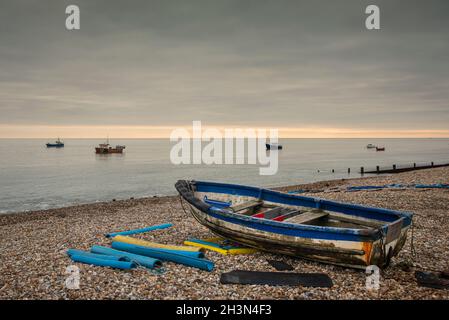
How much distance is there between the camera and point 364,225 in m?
9.75

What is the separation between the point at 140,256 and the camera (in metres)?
9.38

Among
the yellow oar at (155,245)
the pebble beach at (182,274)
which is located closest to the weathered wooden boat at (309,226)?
the pebble beach at (182,274)

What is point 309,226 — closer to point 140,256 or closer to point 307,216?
point 307,216

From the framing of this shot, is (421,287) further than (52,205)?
No

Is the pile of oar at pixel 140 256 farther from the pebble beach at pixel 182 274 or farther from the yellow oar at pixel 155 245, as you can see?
the pebble beach at pixel 182 274

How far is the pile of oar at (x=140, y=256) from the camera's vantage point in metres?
8.94

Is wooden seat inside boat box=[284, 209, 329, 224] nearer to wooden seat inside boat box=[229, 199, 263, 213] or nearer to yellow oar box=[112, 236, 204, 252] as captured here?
wooden seat inside boat box=[229, 199, 263, 213]

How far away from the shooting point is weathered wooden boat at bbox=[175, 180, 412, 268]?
8.10 m

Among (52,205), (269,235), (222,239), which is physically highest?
(269,235)

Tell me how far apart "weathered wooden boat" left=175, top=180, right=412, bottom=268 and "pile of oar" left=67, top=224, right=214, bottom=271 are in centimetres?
140

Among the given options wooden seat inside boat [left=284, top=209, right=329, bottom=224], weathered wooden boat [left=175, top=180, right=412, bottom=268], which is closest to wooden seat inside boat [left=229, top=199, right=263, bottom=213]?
weathered wooden boat [left=175, top=180, right=412, bottom=268]
